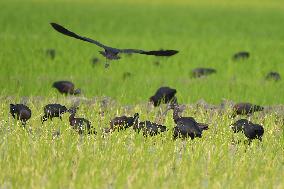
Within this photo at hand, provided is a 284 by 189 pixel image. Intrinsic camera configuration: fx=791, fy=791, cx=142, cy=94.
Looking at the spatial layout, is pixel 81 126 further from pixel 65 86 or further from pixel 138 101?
pixel 138 101

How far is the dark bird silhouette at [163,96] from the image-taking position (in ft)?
25.2

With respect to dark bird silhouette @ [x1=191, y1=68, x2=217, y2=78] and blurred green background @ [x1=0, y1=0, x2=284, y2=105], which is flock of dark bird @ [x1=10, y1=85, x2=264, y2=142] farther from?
dark bird silhouette @ [x1=191, y1=68, x2=217, y2=78]

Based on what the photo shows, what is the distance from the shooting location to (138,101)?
8.64 metres

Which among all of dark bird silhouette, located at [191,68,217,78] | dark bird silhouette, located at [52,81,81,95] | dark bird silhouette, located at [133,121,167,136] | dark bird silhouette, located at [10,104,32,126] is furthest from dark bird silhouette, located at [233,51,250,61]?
dark bird silhouette, located at [10,104,32,126]

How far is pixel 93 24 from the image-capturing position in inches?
744

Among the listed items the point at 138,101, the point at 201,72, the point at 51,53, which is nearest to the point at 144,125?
the point at 138,101

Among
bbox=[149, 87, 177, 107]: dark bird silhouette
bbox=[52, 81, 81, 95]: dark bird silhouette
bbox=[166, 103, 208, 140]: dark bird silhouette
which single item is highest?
bbox=[52, 81, 81, 95]: dark bird silhouette

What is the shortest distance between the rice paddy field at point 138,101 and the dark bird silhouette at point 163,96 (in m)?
0.13

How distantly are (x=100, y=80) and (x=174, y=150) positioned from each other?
4.27 m

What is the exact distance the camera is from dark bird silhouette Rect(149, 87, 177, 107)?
767 centimetres

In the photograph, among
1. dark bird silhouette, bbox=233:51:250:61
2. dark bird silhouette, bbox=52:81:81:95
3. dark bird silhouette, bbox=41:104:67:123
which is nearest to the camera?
dark bird silhouette, bbox=41:104:67:123

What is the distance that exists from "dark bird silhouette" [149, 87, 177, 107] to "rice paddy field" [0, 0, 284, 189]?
125 mm

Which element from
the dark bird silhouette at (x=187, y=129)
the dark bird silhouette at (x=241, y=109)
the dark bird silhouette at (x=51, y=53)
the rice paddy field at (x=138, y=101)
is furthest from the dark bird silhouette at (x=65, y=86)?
the dark bird silhouette at (x=51, y=53)

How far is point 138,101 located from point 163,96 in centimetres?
97
